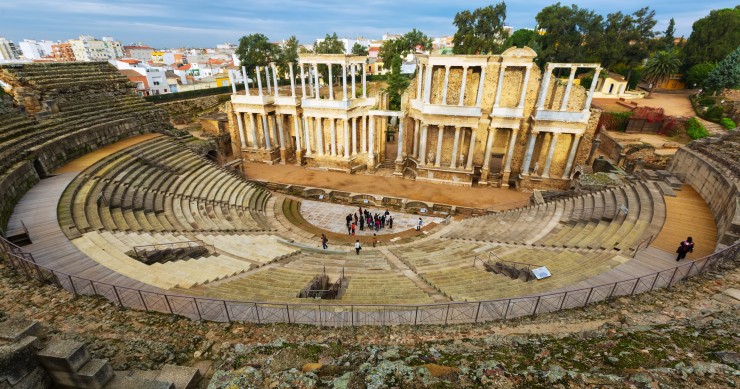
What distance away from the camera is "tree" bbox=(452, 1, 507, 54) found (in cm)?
5909

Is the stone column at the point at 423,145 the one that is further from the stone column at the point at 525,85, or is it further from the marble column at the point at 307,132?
the marble column at the point at 307,132

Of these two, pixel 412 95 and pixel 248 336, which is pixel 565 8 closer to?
pixel 412 95

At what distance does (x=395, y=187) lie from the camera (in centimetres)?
2839

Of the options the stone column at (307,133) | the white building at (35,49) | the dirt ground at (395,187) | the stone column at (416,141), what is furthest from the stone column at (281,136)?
the white building at (35,49)

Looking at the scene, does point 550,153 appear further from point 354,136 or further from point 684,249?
point 354,136

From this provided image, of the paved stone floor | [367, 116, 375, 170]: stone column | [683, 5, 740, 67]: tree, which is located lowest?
the paved stone floor

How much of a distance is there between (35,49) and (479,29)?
19288 centimetres

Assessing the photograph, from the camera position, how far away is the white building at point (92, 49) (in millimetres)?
143375

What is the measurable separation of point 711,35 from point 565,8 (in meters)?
22.2

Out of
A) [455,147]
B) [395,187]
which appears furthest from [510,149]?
[395,187]

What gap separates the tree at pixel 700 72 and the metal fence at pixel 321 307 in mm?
59027

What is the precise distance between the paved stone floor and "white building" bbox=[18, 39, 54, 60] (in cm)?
19347

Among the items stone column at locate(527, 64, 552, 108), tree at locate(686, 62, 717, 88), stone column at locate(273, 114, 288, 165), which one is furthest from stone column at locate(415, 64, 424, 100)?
tree at locate(686, 62, 717, 88)

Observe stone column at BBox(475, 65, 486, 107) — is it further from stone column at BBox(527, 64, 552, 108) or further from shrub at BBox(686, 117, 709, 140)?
shrub at BBox(686, 117, 709, 140)
